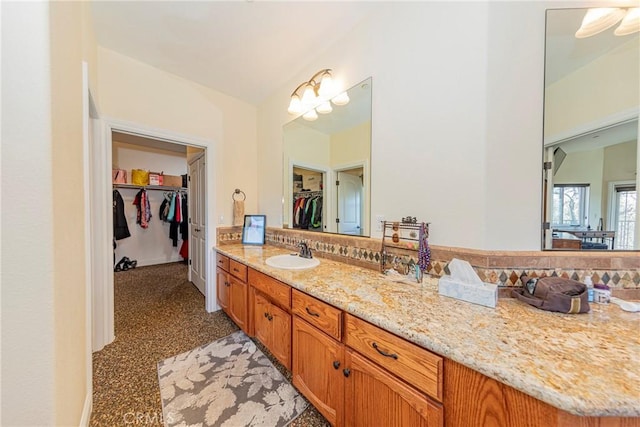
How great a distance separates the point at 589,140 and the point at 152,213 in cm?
628

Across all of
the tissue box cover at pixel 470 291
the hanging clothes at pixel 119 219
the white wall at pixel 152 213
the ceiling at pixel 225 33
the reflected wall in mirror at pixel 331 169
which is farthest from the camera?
the white wall at pixel 152 213

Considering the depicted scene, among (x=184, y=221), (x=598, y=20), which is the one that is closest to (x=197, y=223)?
(x=184, y=221)

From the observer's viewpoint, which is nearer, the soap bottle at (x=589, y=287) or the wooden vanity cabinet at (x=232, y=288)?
the soap bottle at (x=589, y=287)

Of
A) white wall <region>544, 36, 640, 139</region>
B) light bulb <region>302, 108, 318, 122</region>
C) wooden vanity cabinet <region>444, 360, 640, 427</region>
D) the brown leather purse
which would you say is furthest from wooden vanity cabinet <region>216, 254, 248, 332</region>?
white wall <region>544, 36, 640, 139</region>

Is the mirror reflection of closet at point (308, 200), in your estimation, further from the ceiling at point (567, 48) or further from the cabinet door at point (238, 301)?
the ceiling at point (567, 48)

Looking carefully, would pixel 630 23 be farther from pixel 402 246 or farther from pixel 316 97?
pixel 316 97

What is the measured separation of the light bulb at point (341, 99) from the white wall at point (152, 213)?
14.7ft

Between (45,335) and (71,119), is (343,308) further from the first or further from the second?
(71,119)

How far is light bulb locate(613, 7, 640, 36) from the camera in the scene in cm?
111

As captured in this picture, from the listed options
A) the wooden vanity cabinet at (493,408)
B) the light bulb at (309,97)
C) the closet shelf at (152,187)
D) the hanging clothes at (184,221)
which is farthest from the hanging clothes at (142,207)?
the wooden vanity cabinet at (493,408)

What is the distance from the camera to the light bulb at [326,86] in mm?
2012

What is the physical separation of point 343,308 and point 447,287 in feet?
1.82

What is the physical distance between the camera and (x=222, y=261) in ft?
8.14

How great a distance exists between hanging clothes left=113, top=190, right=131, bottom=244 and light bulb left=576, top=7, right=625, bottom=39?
20.1 feet
